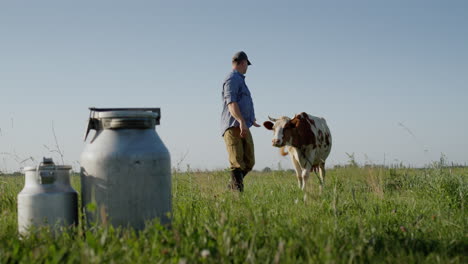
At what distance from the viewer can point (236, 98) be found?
7.10 metres

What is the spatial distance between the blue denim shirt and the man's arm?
0.33 feet

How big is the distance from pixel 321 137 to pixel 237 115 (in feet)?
6.22

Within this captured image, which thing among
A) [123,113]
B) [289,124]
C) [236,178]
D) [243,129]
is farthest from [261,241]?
[289,124]

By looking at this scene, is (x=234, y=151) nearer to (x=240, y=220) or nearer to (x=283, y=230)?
(x=240, y=220)

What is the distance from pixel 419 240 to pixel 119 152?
2.51m

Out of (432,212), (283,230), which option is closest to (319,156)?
(432,212)

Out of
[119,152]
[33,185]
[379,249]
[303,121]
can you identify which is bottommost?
[379,249]

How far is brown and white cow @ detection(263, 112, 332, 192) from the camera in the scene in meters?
7.37

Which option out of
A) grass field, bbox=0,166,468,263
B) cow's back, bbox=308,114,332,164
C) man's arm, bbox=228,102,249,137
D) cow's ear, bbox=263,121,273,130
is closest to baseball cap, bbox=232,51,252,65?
man's arm, bbox=228,102,249,137

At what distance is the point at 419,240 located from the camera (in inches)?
141

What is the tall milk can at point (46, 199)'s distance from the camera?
384 centimetres

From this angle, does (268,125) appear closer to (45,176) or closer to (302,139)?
(302,139)

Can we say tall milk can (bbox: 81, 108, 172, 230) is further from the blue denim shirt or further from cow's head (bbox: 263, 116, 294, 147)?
cow's head (bbox: 263, 116, 294, 147)

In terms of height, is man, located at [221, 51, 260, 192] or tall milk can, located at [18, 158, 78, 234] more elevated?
man, located at [221, 51, 260, 192]
